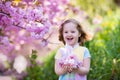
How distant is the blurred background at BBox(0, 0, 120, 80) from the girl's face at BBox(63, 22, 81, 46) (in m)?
0.38

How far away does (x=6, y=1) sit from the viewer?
6.11 meters

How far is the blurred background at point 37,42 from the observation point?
604cm

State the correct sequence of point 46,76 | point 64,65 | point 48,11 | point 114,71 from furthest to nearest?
point 46,76, point 48,11, point 114,71, point 64,65

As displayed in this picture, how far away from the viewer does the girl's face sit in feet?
18.5

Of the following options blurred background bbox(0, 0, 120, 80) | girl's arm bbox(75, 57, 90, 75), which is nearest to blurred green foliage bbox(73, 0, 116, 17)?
blurred background bbox(0, 0, 120, 80)

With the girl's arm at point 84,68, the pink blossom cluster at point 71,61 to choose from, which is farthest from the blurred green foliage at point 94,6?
the pink blossom cluster at point 71,61

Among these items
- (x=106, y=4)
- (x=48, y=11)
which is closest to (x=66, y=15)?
(x=48, y=11)

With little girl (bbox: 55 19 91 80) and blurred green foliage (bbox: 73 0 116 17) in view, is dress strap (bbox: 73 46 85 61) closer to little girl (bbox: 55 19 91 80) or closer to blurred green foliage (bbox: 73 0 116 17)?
little girl (bbox: 55 19 91 80)

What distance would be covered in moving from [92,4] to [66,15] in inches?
248

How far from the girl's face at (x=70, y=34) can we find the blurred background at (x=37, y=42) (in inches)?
14.9

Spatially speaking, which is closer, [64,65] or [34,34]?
[64,65]

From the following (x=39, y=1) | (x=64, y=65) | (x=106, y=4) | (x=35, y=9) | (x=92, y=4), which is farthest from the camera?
(x=106, y=4)

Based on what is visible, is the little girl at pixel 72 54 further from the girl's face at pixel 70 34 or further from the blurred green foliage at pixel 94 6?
the blurred green foliage at pixel 94 6

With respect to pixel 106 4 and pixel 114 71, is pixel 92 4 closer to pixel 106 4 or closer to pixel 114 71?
pixel 106 4
